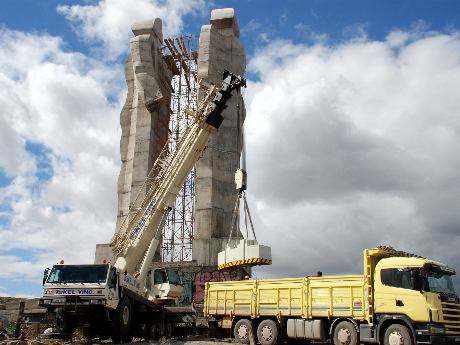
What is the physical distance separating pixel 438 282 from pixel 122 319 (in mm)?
9938

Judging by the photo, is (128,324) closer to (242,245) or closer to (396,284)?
(242,245)

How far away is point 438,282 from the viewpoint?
45.8ft

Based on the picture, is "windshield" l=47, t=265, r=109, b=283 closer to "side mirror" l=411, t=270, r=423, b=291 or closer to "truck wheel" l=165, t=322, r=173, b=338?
"truck wheel" l=165, t=322, r=173, b=338

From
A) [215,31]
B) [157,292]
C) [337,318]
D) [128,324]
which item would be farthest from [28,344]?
[215,31]

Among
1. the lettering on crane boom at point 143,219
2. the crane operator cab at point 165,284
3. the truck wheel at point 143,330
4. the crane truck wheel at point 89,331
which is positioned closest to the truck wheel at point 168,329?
the crane operator cab at point 165,284

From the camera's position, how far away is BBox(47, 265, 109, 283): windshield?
54.7 feet

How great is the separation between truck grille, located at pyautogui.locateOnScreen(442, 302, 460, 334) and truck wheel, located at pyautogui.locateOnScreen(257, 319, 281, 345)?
5.40 metres

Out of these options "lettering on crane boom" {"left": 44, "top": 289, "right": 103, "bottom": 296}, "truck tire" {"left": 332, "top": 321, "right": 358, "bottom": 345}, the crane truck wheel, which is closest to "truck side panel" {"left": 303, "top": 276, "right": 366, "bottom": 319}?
"truck tire" {"left": 332, "top": 321, "right": 358, "bottom": 345}

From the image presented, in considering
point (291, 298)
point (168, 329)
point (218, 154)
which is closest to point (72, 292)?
point (168, 329)

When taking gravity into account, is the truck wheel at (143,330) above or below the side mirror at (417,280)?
below

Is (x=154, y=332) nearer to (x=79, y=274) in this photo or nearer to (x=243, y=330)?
(x=243, y=330)

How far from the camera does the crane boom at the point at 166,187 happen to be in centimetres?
2106

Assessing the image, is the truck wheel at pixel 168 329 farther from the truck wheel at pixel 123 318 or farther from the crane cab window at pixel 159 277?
the truck wheel at pixel 123 318

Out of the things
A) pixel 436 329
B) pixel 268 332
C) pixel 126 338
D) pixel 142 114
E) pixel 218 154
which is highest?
pixel 142 114
